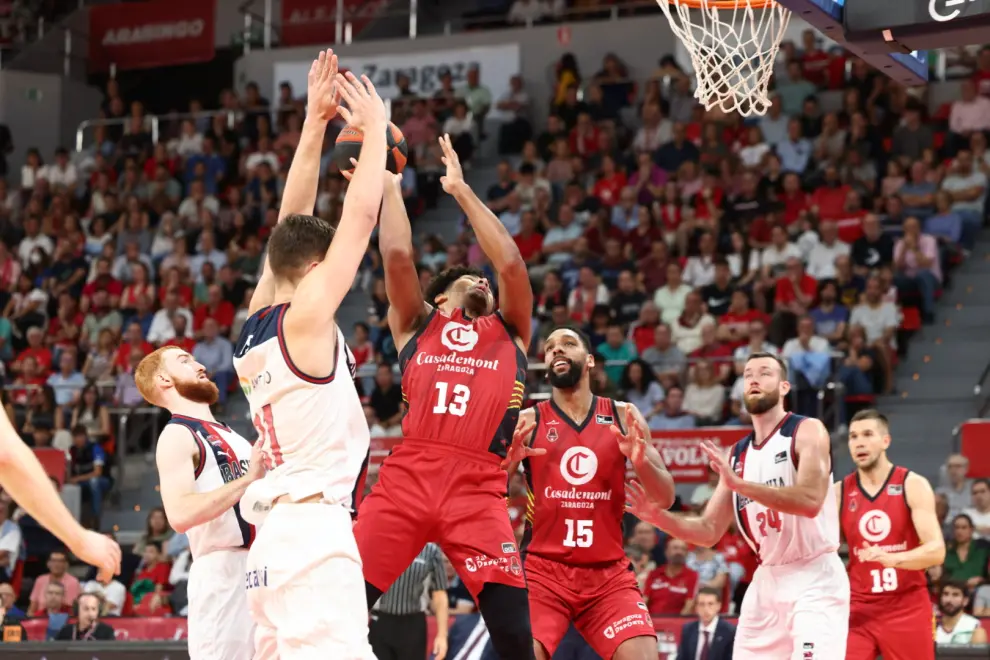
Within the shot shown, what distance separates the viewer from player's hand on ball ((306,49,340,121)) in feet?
18.4

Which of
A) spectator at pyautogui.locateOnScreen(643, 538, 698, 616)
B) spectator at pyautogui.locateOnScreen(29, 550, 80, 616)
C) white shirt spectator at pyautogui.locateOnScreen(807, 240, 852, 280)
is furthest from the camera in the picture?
white shirt spectator at pyautogui.locateOnScreen(807, 240, 852, 280)

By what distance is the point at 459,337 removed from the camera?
6.75 meters

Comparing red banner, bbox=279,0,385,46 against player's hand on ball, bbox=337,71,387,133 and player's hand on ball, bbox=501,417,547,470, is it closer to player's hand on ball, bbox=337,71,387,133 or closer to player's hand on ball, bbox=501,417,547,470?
player's hand on ball, bbox=501,417,547,470

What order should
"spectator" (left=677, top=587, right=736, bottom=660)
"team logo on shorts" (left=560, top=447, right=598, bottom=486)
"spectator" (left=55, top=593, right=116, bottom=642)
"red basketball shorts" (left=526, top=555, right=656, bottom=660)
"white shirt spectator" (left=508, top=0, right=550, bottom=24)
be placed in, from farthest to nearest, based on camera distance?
"white shirt spectator" (left=508, top=0, right=550, bottom=24) < "spectator" (left=55, top=593, right=116, bottom=642) < "spectator" (left=677, top=587, right=736, bottom=660) < "team logo on shorts" (left=560, top=447, right=598, bottom=486) < "red basketball shorts" (left=526, top=555, right=656, bottom=660)

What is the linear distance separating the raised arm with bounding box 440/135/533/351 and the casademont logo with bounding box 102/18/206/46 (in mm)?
17841

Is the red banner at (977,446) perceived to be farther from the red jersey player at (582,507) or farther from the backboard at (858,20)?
the backboard at (858,20)

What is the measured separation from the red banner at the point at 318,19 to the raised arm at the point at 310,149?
17.1 metres

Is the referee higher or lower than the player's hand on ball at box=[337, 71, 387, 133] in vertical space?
lower

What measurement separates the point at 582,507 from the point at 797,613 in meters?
1.33

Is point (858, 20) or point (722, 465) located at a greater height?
point (858, 20)

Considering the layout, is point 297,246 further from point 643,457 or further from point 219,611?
point 643,457

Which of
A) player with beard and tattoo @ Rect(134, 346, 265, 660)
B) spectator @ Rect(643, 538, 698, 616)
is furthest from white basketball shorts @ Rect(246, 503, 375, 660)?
spectator @ Rect(643, 538, 698, 616)

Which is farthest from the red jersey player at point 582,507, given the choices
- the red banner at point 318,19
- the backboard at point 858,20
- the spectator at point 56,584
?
the red banner at point 318,19

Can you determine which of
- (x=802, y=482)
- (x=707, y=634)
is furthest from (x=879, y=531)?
(x=707, y=634)
